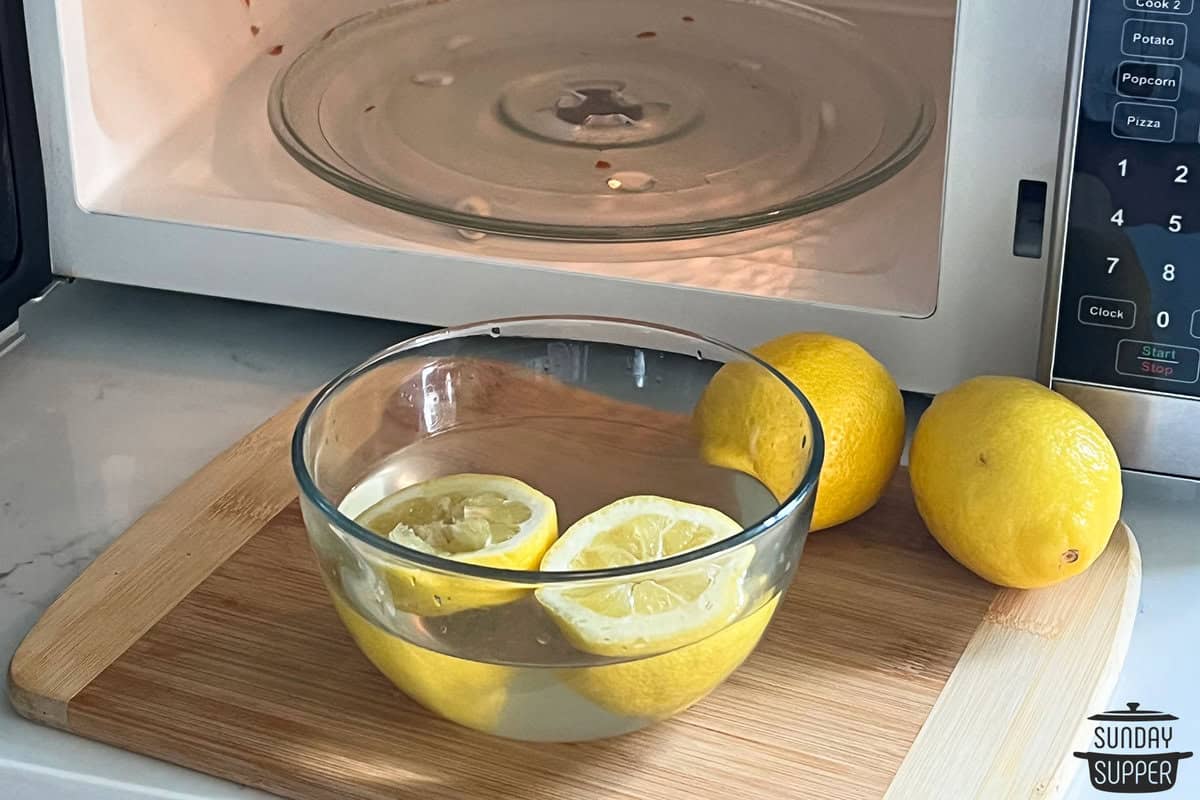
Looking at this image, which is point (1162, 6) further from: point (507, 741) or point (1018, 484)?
point (507, 741)

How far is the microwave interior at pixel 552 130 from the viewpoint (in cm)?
79

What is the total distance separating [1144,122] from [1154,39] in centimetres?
3

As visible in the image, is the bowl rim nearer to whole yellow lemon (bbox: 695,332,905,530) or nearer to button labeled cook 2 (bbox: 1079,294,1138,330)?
whole yellow lemon (bbox: 695,332,905,530)

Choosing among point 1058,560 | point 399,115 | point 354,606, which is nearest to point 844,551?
point 1058,560

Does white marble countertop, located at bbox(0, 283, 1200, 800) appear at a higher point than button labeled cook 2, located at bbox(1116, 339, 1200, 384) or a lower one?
lower

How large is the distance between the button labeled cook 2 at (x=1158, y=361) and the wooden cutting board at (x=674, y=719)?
0.22 ft

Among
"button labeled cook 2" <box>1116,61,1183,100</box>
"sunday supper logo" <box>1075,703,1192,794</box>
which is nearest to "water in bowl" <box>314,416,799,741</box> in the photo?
"sunday supper logo" <box>1075,703,1192,794</box>

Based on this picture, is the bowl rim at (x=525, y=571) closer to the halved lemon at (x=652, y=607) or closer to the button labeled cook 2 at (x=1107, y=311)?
the halved lemon at (x=652, y=607)

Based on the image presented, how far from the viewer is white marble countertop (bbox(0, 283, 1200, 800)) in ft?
1.96

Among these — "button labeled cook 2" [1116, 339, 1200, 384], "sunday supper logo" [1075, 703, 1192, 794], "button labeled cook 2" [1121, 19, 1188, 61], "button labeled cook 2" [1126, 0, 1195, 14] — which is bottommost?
"sunday supper logo" [1075, 703, 1192, 794]

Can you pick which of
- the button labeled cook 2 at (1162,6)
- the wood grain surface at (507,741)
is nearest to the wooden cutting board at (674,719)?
the wood grain surface at (507,741)

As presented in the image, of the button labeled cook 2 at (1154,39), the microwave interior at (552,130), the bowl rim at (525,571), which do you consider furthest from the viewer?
the microwave interior at (552,130)

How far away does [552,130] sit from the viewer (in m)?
0.89

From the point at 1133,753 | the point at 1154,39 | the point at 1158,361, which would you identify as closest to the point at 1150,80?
the point at 1154,39
